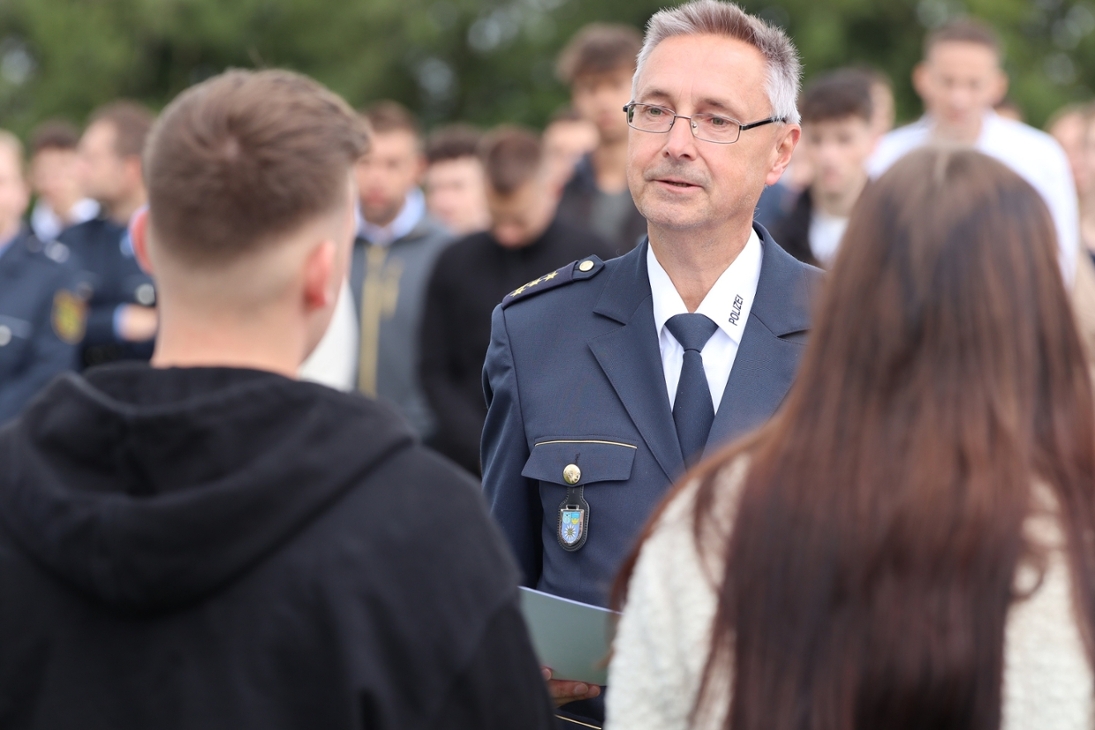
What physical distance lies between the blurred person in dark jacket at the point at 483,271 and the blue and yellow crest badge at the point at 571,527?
308cm

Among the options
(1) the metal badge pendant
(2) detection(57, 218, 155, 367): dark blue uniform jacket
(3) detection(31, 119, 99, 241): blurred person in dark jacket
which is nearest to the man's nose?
(1) the metal badge pendant

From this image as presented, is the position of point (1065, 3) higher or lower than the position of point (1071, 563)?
higher

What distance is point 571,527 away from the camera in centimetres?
276

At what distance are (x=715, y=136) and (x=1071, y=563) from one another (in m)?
1.60

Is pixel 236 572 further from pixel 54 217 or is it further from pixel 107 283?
pixel 54 217

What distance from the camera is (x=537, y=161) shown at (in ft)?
19.6

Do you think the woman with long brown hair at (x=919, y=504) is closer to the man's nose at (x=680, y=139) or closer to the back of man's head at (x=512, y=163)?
the man's nose at (x=680, y=139)

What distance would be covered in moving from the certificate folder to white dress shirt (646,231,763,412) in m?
0.59

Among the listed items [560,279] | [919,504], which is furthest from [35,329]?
[919,504]

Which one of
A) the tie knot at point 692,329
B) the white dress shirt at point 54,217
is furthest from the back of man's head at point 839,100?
the white dress shirt at point 54,217

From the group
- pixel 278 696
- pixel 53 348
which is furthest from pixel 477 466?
pixel 278 696

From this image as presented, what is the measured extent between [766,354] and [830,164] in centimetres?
305

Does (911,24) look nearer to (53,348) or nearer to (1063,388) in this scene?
(53,348)

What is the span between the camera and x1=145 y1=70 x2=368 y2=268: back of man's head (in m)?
1.84
